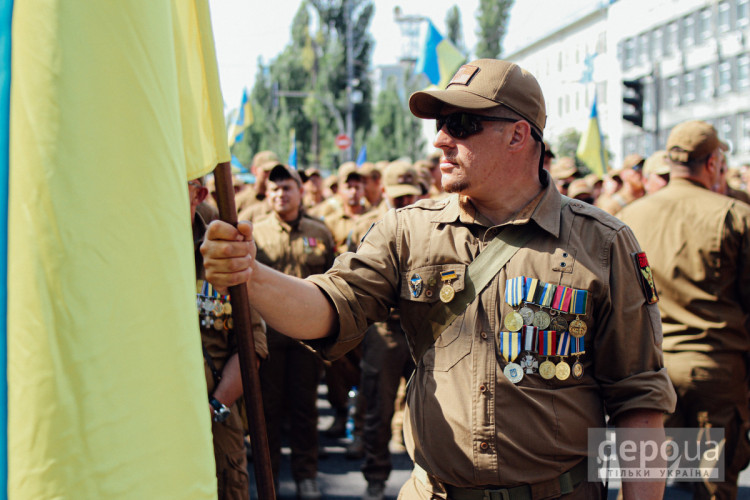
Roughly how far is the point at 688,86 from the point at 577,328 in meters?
46.4

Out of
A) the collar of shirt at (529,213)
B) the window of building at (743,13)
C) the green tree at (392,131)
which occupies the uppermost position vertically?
the window of building at (743,13)

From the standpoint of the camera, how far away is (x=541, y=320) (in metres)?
2.61

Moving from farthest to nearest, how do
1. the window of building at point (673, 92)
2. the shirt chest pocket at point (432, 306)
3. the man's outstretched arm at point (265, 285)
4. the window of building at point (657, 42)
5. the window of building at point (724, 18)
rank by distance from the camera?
the window of building at point (657, 42) < the window of building at point (673, 92) < the window of building at point (724, 18) < the shirt chest pocket at point (432, 306) < the man's outstretched arm at point (265, 285)

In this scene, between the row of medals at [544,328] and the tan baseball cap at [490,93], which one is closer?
the row of medals at [544,328]

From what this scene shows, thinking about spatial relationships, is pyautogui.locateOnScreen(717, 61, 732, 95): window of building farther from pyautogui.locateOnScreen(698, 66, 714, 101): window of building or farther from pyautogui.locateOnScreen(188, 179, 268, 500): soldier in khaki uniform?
pyautogui.locateOnScreen(188, 179, 268, 500): soldier in khaki uniform

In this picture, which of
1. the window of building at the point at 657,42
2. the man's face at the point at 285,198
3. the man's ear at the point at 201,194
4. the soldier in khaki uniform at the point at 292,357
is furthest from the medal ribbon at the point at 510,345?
the window of building at the point at 657,42

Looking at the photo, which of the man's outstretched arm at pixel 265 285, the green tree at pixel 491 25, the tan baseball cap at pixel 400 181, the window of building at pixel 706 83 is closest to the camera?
the man's outstretched arm at pixel 265 285

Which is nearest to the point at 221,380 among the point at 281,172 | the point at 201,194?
the point at 201,194

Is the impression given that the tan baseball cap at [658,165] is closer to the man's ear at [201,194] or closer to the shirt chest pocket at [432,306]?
the man's ear at [201,194]

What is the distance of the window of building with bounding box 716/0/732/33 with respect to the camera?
40.7m

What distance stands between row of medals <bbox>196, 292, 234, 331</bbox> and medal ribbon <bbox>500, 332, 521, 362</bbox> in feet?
4.48

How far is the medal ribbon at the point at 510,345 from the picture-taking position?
2.59m

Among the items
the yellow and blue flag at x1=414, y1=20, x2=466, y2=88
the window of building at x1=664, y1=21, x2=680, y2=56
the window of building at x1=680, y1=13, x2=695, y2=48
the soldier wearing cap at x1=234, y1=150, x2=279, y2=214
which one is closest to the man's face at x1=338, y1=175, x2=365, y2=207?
the soldier wearing cap at x1=234, y1=150, x2=279, y2=214

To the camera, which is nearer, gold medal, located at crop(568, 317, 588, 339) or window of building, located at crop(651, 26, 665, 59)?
gold medal, located at crop(568, 317, 588, 339)
